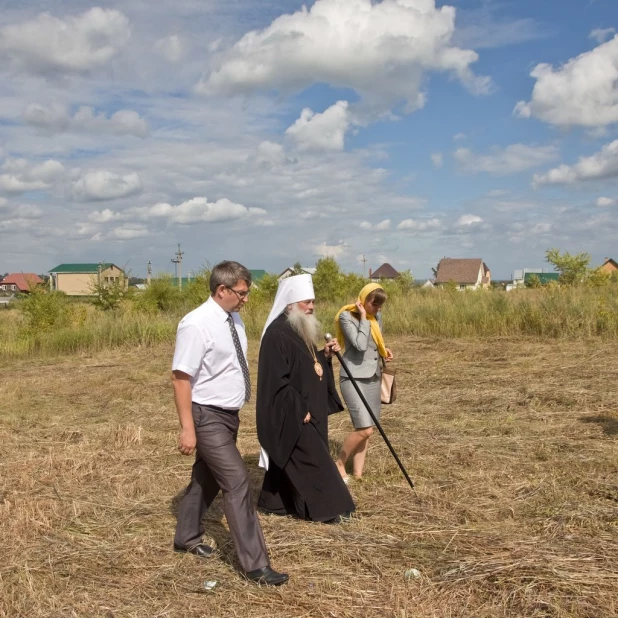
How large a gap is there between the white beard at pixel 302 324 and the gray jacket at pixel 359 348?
2.87 feet

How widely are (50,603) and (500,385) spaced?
8.22m

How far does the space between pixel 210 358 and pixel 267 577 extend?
3.99ft

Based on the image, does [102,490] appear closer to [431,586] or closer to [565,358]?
[431,586]

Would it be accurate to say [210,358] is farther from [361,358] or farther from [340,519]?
[361,358]

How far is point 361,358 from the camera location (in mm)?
5836

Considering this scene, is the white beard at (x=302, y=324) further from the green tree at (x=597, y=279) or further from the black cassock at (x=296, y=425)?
the green tree at (x=597, y=279)

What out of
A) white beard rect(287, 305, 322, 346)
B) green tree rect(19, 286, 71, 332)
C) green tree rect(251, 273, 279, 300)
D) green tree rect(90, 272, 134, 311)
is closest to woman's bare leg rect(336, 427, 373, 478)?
white beard rect(287, 305, 322, 346)

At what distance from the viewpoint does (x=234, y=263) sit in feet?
13.5

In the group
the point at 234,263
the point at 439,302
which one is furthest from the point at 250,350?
the point at 234,263

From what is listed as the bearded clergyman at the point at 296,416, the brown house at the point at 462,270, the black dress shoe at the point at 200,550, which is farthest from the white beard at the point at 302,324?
the brown house at the point at 462,270

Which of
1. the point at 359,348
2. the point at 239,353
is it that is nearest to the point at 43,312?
the point at 359,348

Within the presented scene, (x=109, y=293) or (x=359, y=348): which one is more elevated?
(x=109, y=293)

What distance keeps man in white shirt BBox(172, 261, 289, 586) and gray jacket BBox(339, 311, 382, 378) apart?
1631mm

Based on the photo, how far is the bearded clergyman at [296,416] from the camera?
4699 millimetres
